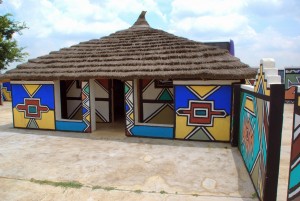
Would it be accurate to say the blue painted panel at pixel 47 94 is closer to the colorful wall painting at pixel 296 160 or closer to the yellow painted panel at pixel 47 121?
the yellow painted panel at pixel 47 121

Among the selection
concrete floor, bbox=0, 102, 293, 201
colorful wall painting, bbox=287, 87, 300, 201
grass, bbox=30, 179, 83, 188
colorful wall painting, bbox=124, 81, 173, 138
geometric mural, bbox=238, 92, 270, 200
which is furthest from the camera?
colorful wall painting, bbox=124, 81, 173, 138

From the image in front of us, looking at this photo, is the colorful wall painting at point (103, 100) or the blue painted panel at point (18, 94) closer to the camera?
the blue painted panel at point (18, 94)

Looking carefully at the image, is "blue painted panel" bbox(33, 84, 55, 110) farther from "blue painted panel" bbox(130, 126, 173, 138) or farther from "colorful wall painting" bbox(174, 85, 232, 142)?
"colorful wall painting" bbox(174, 85, 232, 142)

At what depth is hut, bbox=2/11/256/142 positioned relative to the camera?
7.63m

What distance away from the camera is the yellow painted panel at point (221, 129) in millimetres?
7582

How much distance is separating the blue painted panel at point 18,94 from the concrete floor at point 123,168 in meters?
1.63

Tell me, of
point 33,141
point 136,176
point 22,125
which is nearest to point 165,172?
point 136,176

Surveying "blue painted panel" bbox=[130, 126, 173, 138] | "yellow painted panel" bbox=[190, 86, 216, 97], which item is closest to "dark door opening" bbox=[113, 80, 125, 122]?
"blue painted panel" bbox=[130, 126, 173, 138]

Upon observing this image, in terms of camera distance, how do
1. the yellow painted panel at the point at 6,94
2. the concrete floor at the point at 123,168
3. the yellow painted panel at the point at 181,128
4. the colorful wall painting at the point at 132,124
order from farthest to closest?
1. the yellow painted panel at the point at 6,94
2. the colorful wall painting at the point at 132,124
3. the yellow painted panel at the point at 181,128
4. the concrete floor at the point at 123,168

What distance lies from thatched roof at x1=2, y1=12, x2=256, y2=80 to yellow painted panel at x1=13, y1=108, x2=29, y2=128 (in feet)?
4.22

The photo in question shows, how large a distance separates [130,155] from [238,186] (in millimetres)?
2718

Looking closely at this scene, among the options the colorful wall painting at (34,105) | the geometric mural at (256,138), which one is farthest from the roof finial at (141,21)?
the geometric mural at (256,138)

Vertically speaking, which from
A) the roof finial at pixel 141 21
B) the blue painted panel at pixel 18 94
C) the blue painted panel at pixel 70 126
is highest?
the roof finial at pixel 141 21

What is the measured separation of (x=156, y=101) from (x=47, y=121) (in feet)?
12.5
